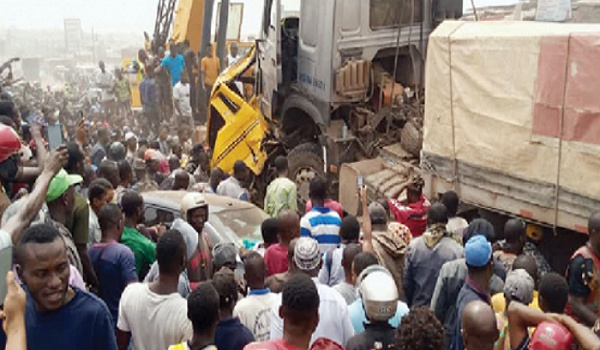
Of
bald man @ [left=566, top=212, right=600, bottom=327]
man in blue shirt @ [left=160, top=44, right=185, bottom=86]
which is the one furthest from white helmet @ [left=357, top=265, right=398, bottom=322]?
man in blue shirt @ [left=160, top=44, right=185, bottom=86]

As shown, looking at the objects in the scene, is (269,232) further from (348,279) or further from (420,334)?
(420,334)

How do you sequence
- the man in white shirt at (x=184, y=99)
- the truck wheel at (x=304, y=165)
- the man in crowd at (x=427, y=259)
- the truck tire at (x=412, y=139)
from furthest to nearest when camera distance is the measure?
the man in white shirt at (x=184, y=99)
the truck wheel at (x=304, y=165)
the truck tire at (x=412, y=139)
the man in crowd at (x=427, y=259)

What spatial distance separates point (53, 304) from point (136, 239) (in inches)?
90.5

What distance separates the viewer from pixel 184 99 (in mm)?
15844

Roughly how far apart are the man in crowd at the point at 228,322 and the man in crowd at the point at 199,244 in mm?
1257

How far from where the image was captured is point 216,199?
7934 mm

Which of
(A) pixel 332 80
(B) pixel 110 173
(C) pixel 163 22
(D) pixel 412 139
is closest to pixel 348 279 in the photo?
(B) pixel 110 173

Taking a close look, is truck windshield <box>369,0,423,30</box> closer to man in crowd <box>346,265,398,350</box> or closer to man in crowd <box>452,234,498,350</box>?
man in crowd <box>452,234,498,350</box>

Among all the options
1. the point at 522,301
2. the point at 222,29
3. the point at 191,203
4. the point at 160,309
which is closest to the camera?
the point at 160,309

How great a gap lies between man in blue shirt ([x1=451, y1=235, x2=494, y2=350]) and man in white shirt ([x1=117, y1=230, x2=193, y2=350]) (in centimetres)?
161

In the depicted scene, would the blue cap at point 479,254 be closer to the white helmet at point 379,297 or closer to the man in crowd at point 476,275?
the man in crowd at point 476,275

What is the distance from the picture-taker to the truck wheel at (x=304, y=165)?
34.1ft

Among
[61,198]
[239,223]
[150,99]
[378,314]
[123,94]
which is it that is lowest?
[123,94]

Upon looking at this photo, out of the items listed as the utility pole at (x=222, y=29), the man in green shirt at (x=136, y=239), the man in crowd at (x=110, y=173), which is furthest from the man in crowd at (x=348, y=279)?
the utility pole at (x=222, y=29)
